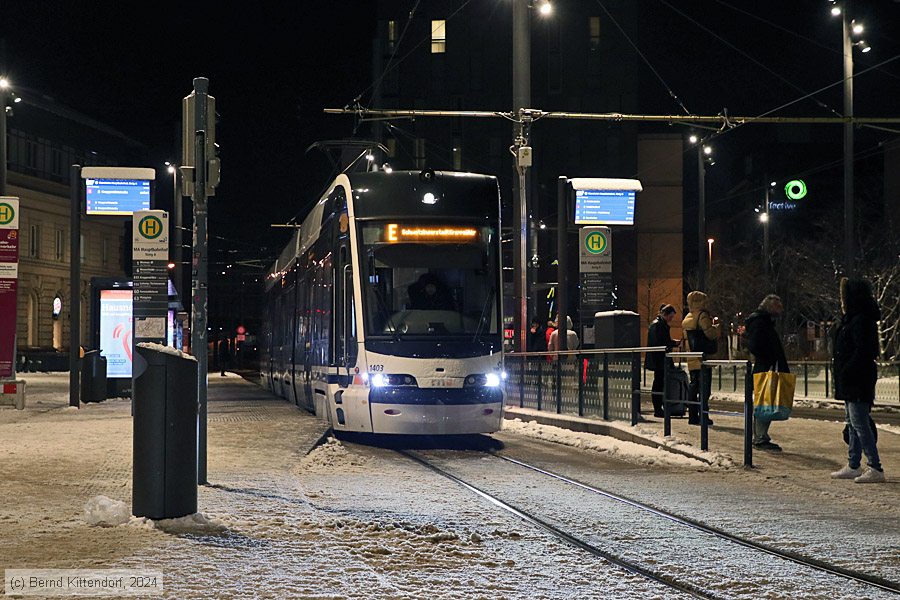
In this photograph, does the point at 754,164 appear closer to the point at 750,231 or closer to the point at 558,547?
the point at 750,231

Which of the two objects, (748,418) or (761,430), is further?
(761,430)

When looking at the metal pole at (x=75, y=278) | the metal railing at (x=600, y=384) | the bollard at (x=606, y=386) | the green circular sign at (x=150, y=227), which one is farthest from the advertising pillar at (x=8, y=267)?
the bollard at (x=606, y=386)

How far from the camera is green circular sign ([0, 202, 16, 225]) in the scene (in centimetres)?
2445

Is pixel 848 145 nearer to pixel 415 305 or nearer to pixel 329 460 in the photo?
pixel 415 305

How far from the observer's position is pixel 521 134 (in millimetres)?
25500

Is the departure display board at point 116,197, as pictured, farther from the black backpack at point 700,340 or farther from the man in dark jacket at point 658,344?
the black backpack at point 700,340

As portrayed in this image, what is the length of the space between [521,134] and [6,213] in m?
9.89

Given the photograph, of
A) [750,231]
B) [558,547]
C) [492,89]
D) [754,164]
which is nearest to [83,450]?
[558,547]

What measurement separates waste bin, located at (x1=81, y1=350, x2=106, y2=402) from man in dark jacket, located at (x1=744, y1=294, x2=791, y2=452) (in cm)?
1619

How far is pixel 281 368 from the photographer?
27922 mm

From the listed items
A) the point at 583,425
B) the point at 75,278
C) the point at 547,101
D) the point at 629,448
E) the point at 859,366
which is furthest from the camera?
the point at 547,101

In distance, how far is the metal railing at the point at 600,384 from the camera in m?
14.8

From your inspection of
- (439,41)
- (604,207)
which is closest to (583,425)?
(604,207)

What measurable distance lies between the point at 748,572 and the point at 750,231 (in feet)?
304
